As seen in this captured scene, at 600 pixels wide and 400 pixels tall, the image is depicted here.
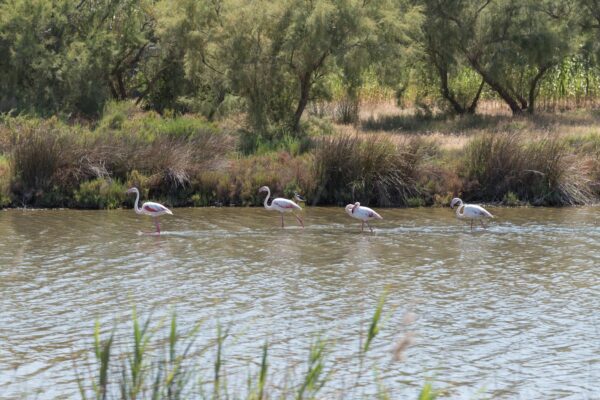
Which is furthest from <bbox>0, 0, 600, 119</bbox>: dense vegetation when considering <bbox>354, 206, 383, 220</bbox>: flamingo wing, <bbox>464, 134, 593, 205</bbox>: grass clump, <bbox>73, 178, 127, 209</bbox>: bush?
<bbox>354, 206, 383, 220</bbox>: flamingo wing

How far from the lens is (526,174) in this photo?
85.3 feet

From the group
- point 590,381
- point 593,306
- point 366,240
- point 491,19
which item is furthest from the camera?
point 491,19

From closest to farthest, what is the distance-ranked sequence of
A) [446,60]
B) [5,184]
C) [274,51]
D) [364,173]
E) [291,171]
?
1. [5,184]
2. [364,173]
3. [291,171]
4. [274,51]
5. [446,60]

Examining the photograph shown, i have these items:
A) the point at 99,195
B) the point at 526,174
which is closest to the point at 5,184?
the point at 99,195

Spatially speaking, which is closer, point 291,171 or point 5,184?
point 5,184

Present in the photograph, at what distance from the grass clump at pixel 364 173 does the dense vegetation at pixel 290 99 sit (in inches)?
1.6

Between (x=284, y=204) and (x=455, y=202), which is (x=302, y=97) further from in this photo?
(x=284, y=204)

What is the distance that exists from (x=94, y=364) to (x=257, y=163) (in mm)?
15579

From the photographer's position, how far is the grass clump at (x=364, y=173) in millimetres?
25469

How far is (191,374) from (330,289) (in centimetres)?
594

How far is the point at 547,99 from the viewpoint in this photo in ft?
130

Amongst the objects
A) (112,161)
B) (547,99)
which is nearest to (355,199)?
(112,161)

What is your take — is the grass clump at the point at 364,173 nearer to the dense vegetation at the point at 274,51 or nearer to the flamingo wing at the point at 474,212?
the flamingo wing at the point at 474,212

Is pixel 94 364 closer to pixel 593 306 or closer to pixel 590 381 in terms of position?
pixel 590 381
